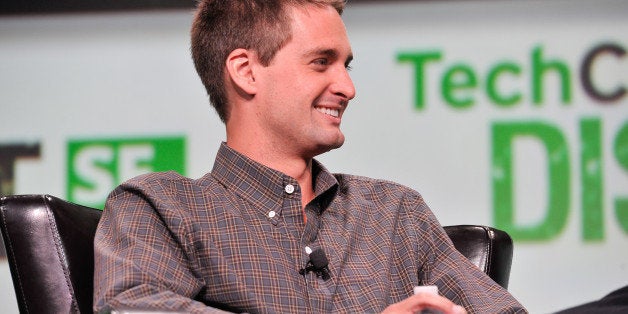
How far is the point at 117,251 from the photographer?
64.9 inches

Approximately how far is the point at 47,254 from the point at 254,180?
0.42 m

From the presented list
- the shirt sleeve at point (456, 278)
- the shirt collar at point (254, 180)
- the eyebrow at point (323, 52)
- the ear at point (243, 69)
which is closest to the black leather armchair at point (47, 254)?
the shirt collar at point (254, 180)

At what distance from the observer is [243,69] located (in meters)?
2.04

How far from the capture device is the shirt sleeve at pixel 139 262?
1.54m

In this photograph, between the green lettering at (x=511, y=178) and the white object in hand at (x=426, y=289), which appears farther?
the green lettering at (x=511, y=178)

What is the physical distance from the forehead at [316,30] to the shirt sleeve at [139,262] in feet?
1.55

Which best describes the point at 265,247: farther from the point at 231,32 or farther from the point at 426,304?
the point at 231,32

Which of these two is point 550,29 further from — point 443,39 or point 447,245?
point 447,245

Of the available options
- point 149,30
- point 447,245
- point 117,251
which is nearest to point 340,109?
point 447,245

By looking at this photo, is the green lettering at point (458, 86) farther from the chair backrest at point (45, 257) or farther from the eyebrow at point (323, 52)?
the chair backrest at point (45, 257)

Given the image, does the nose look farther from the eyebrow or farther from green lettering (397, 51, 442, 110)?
green lettering (397, 51, 442, 110)

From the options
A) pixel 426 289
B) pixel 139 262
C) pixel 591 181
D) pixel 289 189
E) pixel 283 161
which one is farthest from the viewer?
pixel 591 181

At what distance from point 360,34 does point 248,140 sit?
1016mm

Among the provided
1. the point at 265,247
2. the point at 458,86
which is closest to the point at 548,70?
the point at 458,86
